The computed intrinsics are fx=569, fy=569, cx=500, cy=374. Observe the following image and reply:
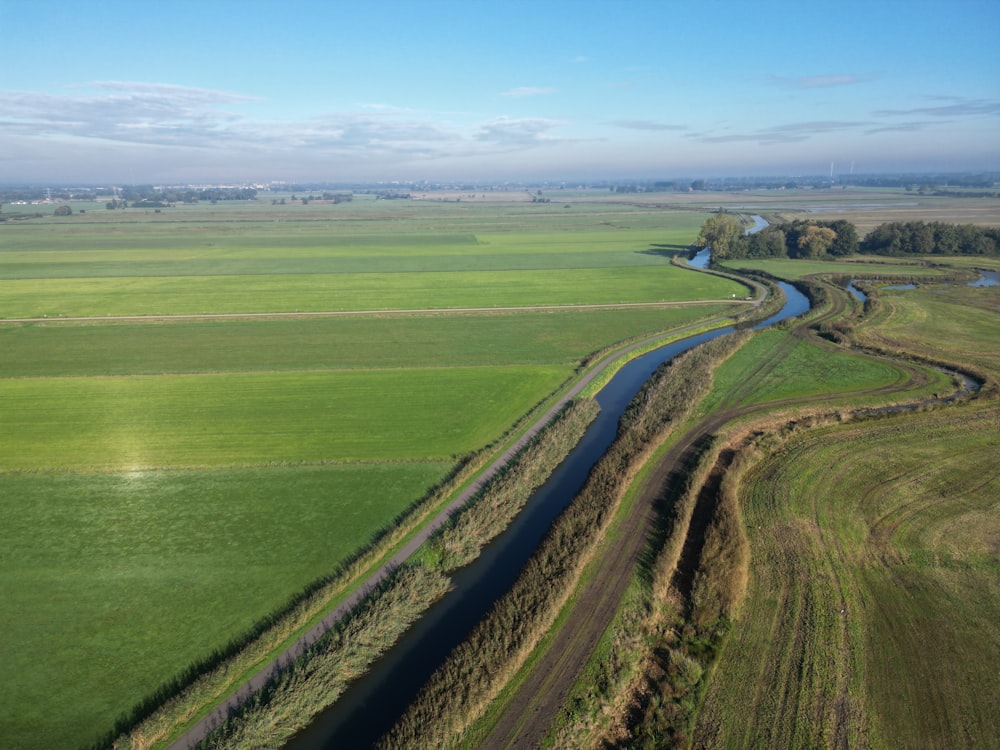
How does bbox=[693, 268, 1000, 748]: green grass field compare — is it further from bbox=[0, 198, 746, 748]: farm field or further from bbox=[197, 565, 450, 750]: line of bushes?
bbox=[0, 198, 746, 748]: farm field

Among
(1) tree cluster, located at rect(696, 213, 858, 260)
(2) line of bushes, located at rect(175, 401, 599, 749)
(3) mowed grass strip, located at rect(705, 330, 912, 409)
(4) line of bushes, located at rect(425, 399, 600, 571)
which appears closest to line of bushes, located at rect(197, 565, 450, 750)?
(2) line of bushes, located at rect(175, 401, 599, 749)

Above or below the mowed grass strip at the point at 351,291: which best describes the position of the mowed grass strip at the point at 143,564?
below

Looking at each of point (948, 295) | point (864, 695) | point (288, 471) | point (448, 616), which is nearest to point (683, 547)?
point (864, 695)

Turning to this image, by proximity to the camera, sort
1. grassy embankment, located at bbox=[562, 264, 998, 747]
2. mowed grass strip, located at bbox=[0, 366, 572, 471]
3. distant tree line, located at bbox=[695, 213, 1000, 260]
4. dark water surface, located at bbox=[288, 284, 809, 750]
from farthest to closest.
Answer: distant tree line, located at bbox=[695, 213, 1000, 260] < mowed grass strip, located at bbox=[0, 366, 572, 471] < dark water surface, located at bbox=[288, 284, 809, 750] < grassy embankment, located at bbox=[562, 264, 998, 747]

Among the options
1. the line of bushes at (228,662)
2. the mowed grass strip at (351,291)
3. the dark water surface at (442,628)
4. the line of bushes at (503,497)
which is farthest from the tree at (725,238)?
the line of bushes at (228,662)

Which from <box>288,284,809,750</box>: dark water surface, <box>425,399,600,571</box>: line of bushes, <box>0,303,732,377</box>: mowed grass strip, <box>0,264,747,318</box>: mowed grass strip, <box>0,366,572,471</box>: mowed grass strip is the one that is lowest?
<box>288,284,809,750</box>: dark water surface

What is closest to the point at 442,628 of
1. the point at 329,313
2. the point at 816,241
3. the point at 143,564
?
the point at 143,564

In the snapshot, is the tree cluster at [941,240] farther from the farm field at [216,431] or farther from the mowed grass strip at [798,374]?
the mowed grass strip at [798,374]
